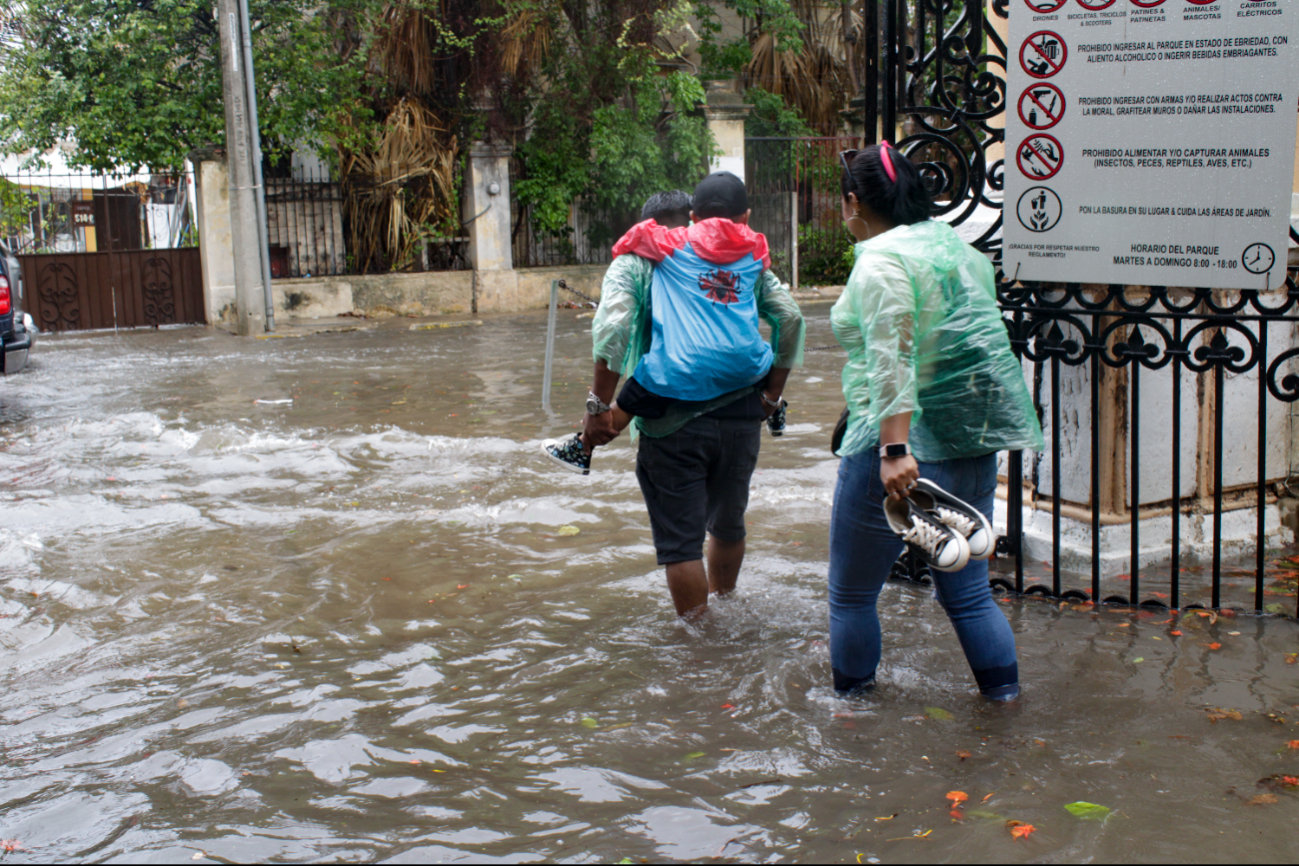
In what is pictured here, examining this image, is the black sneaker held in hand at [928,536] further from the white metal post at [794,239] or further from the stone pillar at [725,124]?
the white metal post at [794,239]

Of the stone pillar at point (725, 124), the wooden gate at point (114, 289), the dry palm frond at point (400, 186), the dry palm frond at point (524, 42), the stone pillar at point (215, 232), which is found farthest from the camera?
the stone pillar at point (725, 124)

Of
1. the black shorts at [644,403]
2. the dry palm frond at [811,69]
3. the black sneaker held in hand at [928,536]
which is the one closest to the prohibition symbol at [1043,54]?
the black shorts at [644,403]

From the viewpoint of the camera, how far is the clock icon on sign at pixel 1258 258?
3682 mm

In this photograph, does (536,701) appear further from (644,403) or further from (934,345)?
(934,345)

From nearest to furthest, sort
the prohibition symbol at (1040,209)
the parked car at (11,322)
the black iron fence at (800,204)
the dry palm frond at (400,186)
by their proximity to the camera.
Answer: the prohibition symbol at (1040,209) < the parked car at (11,322) < the dry palm frond at (400,186) < the black iron fence at (800,204)

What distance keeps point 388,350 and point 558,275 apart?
17.2 ft

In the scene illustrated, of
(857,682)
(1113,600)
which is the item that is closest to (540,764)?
(857,682)

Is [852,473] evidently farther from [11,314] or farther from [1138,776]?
[11,314]

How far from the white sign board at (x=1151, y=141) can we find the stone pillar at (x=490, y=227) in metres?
14.2

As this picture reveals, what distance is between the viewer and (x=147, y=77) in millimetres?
15055

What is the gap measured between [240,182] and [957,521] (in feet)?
44.8

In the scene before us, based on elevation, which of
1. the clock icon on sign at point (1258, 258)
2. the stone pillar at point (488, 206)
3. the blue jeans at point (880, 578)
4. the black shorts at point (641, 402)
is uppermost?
the stone pillar at point (488, 206)

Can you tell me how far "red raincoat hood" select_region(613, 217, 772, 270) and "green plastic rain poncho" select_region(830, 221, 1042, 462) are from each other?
887mm

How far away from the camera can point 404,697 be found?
148 inches
